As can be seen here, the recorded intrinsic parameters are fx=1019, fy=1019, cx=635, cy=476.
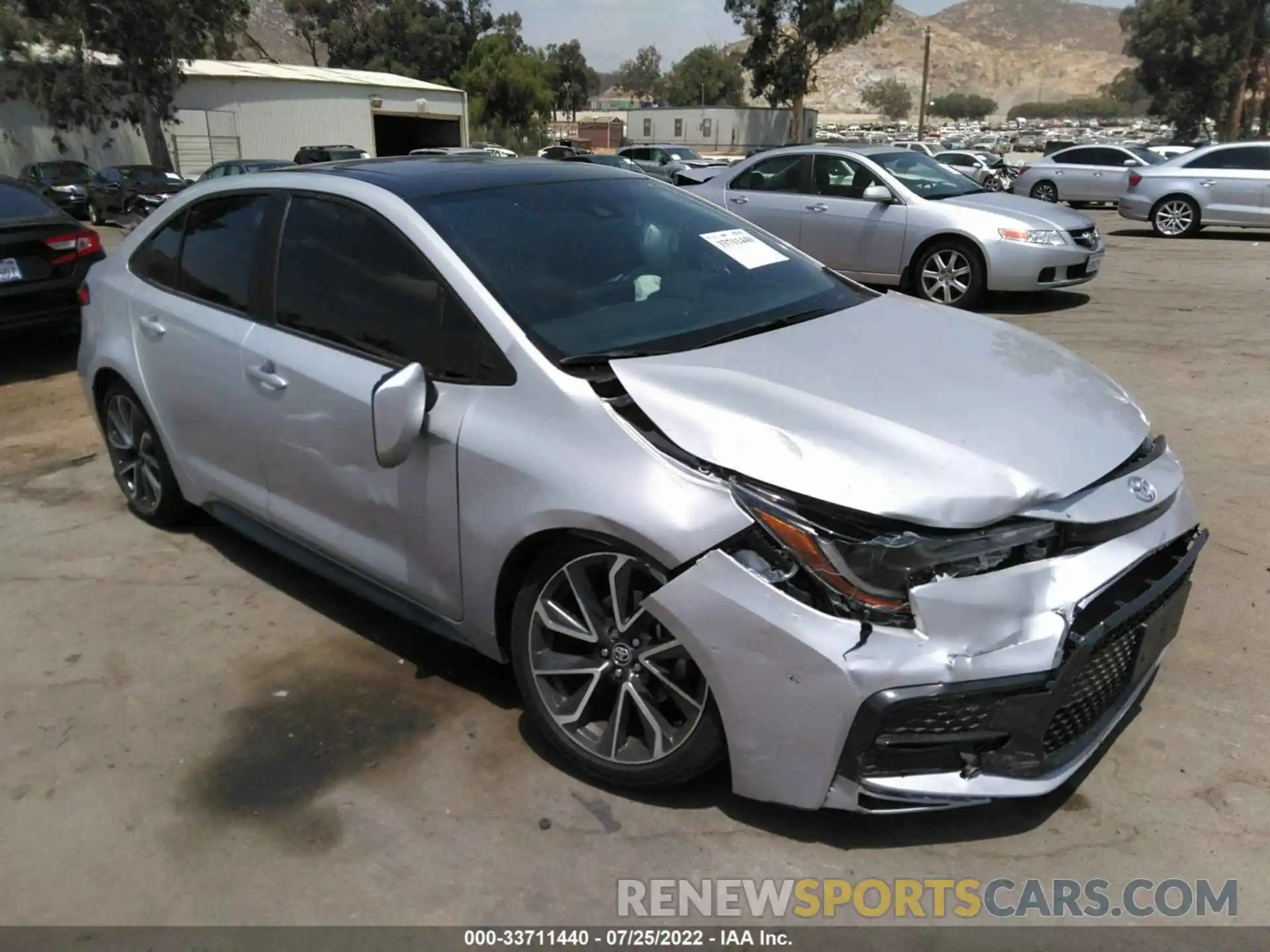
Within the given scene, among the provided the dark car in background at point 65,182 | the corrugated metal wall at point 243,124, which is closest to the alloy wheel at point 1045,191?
the dark car in background at point 65,182

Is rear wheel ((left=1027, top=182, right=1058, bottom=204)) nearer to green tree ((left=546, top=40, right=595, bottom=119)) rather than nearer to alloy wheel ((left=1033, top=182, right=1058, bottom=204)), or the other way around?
alloy wheel ((left=1033, top=182, right=1058, bottom=204))

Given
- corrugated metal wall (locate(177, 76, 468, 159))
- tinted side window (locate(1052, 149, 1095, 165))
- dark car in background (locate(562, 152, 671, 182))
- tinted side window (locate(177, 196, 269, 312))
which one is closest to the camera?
tinted side window (locate(177, 196, 269, 312))

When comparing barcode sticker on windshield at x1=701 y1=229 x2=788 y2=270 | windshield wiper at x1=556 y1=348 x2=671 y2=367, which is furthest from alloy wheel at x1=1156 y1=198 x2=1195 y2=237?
windshield wiper at x1=556 y1=348 x2=671 y2=367

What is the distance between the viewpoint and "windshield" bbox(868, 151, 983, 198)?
397 inches

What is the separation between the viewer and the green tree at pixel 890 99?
15962 centimetres

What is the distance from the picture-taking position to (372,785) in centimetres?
303

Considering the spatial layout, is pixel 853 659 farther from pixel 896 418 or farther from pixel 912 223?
pixel 912 223

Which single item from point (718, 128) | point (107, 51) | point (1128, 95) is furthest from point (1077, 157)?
point (1128, 95)

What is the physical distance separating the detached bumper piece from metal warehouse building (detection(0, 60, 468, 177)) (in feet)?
121

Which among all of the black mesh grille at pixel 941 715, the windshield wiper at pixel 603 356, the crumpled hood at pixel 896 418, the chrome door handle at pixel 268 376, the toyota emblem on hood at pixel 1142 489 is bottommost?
the black mesh grille at pixel 941 715

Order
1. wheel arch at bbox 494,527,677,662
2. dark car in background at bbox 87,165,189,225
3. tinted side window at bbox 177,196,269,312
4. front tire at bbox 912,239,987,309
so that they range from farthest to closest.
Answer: dark car in background at bbox 87,165,189,225 → front tire at bbox 912,239,987,309 → tinted side window at bbox 177,196,269,312 → wheel arch at bbox 494,527,677,662

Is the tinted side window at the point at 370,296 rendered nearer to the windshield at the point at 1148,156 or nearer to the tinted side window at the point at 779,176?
the tinted side window at the point at 779,176

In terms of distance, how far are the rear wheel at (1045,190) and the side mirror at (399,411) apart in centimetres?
2170

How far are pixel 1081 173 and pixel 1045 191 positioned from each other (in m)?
0.86
